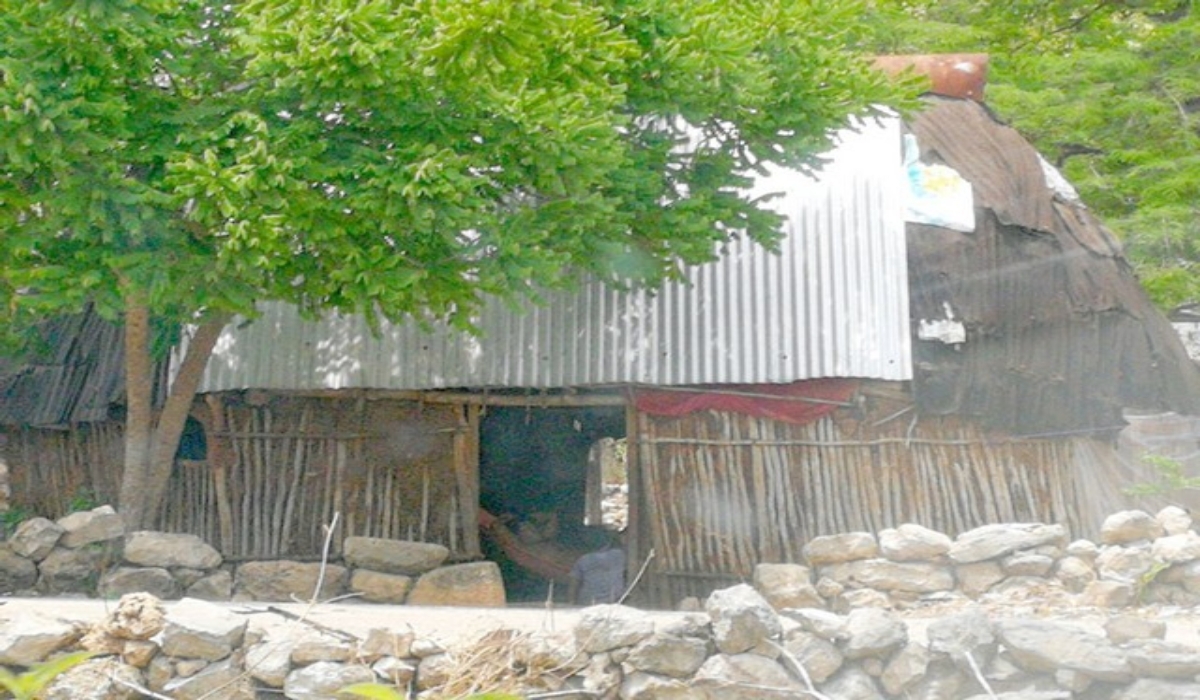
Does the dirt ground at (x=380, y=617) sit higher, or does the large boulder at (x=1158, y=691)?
the dirt ground at (x=380, y=617)

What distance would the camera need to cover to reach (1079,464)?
11141mm

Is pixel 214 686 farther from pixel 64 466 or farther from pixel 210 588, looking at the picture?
pixel 64 466

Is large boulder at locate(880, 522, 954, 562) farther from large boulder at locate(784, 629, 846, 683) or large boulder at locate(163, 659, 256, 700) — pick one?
large boulder at locate(163, 659, 256, 700)

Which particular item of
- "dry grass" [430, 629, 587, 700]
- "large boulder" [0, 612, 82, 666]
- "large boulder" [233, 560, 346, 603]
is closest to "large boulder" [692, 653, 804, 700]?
"dry grass" [430, 629, 587, 700]

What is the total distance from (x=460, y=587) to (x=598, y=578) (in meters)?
1.78

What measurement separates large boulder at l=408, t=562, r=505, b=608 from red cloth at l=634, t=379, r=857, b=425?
5.85ft

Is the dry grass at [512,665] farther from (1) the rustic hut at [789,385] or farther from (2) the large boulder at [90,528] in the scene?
(2) the large boulder at [90,528]

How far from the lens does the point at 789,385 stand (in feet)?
36.1

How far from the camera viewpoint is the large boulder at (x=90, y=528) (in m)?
10.7

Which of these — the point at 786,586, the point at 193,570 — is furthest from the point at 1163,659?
the point at 193,570

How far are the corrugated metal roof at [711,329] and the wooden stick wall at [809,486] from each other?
0.52 m

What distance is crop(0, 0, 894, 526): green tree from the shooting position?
7.67m

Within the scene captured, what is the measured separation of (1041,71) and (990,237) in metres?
4.15

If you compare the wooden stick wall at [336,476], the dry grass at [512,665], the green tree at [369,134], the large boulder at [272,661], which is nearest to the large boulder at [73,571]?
the wooden stick wall at [336,476]
